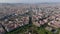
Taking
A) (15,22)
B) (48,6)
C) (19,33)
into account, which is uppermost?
(48,6)

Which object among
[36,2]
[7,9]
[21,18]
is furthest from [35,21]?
[7,9]

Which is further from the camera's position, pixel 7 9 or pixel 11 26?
pixel 7 9

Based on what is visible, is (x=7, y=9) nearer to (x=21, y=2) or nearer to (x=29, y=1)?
(x=21, y=2)

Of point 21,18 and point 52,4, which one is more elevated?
point 52,4

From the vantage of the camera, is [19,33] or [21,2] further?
[21,2]

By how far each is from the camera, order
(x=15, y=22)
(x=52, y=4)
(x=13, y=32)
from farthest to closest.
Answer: (x=52, y=4) < (x=15, y=22) < (x=13, y=32)

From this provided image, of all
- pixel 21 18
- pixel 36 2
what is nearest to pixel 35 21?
pixel 21 18

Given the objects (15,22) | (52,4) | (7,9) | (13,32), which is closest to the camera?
(13,32)

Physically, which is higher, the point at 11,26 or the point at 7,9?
the point at 7,9

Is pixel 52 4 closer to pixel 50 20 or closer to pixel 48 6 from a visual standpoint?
pixel 48 6
